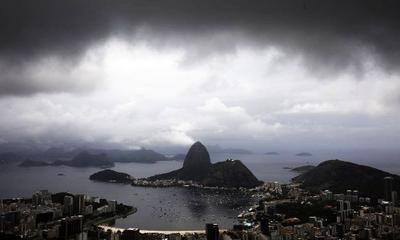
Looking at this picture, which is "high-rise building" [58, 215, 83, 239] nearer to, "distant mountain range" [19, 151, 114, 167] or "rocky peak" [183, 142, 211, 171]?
"rocky peak" [183, 142, 211, 171]

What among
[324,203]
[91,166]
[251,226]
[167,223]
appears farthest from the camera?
[91,166]

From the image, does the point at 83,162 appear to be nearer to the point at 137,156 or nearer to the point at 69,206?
the point at 137,156

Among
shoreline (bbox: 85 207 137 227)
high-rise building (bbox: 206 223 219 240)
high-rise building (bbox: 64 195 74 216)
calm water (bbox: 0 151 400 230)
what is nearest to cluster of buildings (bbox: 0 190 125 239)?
high-rise building (bbox: 64 195 74 216)

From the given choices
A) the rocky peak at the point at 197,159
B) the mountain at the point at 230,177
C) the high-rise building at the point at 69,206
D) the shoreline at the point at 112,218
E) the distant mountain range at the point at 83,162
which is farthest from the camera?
the distant mountain range at the point at 83,162

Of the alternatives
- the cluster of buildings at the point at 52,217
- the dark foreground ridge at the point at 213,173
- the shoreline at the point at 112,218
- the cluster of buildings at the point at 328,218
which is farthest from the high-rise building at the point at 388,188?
the cluster of buildings at the point at 52,217

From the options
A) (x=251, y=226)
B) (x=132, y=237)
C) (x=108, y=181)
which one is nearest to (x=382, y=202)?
(x=251, y=226)

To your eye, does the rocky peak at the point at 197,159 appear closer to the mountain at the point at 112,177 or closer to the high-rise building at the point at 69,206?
the mountain at the point at 112,177

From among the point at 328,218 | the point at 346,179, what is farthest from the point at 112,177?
the point at 328,218

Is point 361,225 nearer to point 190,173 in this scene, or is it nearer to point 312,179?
point 312,179
